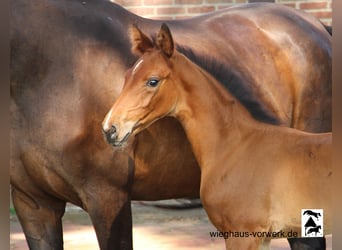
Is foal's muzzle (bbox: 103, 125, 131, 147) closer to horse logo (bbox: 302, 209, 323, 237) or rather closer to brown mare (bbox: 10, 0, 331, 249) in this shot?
brown mare (bbox: 10, 0, 331, 249)

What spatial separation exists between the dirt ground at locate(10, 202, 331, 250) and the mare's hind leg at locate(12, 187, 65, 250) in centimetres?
116

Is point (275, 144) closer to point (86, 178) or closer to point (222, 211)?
point (222, 211)

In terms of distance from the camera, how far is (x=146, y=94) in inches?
116

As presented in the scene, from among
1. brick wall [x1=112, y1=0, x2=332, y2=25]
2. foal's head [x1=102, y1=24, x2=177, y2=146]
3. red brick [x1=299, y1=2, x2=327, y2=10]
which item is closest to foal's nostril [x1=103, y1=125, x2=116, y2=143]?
foal's head [x1=102, y1=24, x2=177, y2=146]

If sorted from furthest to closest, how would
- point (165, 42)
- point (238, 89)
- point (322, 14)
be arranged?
point (322, 14)
point (238, 89)
point (165, 42)

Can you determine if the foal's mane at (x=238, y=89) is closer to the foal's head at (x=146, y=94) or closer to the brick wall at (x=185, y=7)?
the foal's head at (x=146, y=94)

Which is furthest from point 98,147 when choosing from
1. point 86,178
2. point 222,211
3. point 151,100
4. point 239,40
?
point 239,40

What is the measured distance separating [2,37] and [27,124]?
42 centimetres

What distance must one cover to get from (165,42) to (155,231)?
6.66 ft

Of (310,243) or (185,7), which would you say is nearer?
(310,243)

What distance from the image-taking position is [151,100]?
2953 mm

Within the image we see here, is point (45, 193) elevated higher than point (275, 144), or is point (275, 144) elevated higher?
point (275, 144)

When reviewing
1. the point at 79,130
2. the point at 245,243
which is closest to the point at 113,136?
the point at 79,130

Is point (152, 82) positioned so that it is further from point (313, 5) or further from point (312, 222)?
point (313, 5)
